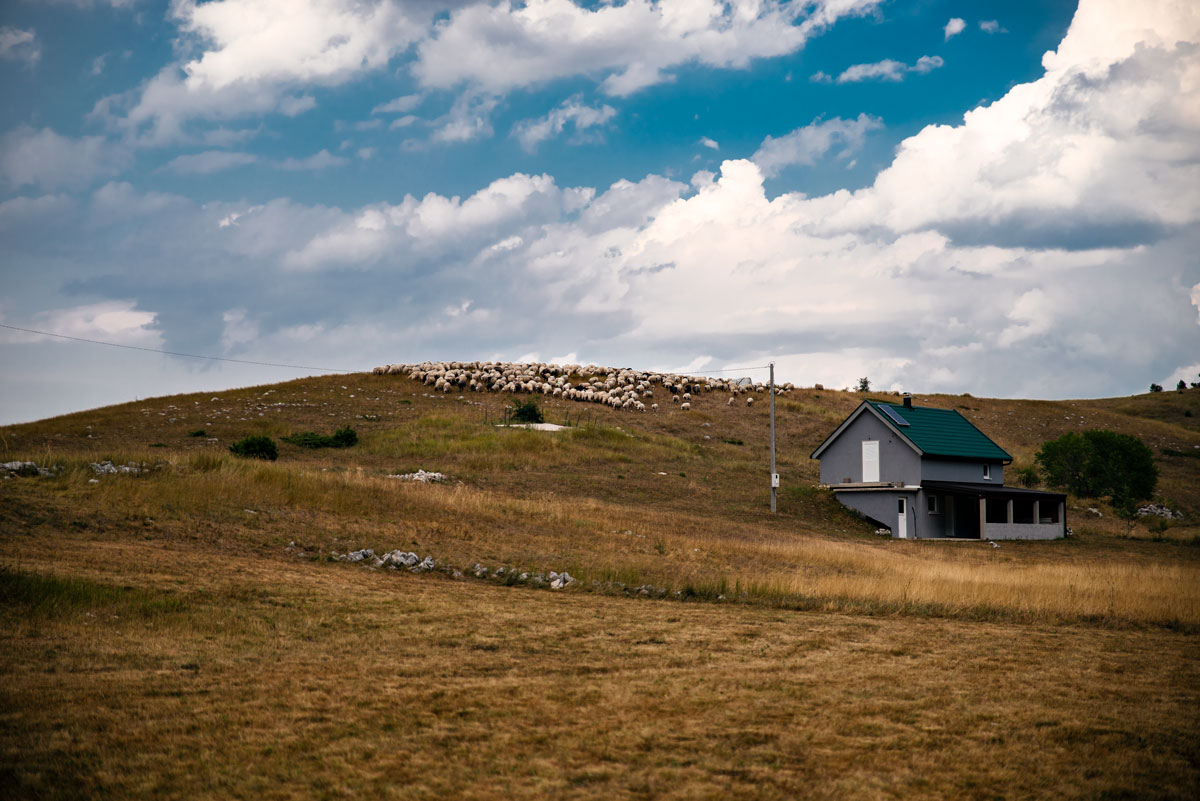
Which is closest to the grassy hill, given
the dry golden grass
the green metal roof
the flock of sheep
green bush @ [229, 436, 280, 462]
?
the dry golden grass

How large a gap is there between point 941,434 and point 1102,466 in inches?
560

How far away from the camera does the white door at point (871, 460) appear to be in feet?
153

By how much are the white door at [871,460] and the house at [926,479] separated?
5cm

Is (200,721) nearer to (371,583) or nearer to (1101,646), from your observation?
(371,583)

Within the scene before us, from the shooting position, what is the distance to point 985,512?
46.1 m

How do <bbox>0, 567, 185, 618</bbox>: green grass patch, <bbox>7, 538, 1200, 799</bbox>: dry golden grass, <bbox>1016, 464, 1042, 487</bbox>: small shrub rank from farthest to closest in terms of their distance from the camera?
<bbox>1016, 464, 1042, 487</bbox>: small shrub → <bbox>0, 567, 185, 618</bbox>: green grass patch → <bbox>7, 538, 1200, 799</bbox>: dry golden grass

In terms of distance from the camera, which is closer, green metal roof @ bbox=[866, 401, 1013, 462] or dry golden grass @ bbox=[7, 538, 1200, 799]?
dry golden grass @ bbox=[7, 538, 1200, 799]

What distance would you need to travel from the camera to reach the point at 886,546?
3722 cm

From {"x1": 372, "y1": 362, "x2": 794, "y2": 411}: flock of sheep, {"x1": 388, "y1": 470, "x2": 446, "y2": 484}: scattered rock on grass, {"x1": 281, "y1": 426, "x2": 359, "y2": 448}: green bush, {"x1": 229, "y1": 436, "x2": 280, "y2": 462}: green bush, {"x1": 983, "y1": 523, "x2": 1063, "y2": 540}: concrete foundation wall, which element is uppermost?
{"x1": 372, "y1": 362, "x2": 794, "y2": 411}: flock of sheep

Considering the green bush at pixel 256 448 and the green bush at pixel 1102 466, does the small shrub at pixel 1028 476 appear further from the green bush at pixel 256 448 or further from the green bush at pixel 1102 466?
the green bush at pixel 256 448

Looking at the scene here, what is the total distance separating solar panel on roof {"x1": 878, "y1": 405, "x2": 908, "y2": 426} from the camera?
46203mm

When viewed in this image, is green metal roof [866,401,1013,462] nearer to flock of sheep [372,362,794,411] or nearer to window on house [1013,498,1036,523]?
window on house [1013,498,1036,523]

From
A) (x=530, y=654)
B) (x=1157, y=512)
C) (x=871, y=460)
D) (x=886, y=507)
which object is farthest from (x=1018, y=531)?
(x=530, y=654)

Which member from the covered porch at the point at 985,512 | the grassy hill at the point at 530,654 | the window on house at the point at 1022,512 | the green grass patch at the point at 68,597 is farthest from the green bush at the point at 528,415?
the green grass patch at the point at 68,597
